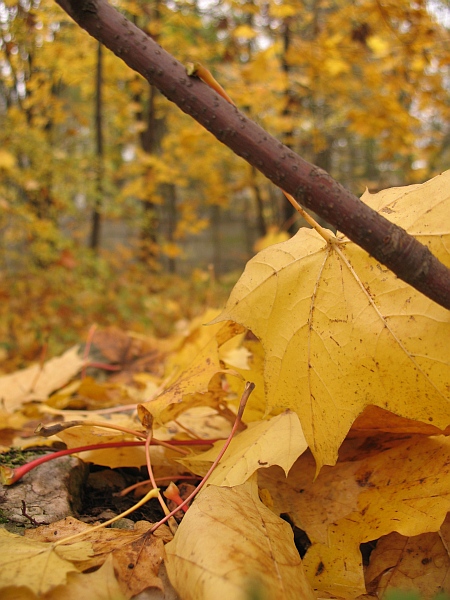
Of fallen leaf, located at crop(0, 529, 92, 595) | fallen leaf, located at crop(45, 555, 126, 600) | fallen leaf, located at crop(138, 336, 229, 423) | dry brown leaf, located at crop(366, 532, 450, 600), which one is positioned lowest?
dry brown leaf, located at crop(366, 532, 450, 600)

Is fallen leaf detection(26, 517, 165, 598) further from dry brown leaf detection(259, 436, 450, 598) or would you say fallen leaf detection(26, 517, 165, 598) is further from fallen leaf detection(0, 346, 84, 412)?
fallen leaf detection(0, 346, 84, 412)

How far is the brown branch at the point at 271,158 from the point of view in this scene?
1.62 feet

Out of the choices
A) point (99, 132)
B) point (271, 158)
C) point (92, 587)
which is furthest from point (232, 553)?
point (99, 132)

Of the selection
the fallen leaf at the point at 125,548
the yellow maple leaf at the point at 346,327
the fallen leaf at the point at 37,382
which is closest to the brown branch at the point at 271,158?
the yellow maple leaf at the point at 346,327

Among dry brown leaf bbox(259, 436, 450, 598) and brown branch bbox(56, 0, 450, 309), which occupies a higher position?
brown branch bbox(56, 0, 450, 309)

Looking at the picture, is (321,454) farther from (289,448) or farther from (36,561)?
Answer: (36,561)

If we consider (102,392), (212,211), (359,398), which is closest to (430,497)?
(359,398)

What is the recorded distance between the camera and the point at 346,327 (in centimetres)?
58

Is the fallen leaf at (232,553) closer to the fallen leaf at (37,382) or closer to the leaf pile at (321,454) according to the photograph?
the leaf pile at (321,454)

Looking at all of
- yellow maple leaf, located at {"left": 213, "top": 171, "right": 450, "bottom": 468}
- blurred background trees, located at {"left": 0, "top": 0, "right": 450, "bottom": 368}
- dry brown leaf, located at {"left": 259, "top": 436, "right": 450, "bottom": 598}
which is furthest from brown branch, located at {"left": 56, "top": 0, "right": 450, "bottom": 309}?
blurred background trees, located at {"left": 0, "top": 0, "right": 450, "bottom": 368}

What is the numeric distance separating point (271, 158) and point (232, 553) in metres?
0.39

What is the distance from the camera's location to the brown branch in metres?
0.49

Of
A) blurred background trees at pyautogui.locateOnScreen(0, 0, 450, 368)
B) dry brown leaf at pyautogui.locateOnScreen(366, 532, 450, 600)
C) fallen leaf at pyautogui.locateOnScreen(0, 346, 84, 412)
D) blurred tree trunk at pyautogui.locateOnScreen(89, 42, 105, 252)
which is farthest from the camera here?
blurred tree trunk at pyautogui.locateOnScreen(89, 42, 105, 252)

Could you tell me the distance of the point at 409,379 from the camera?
547 mm
